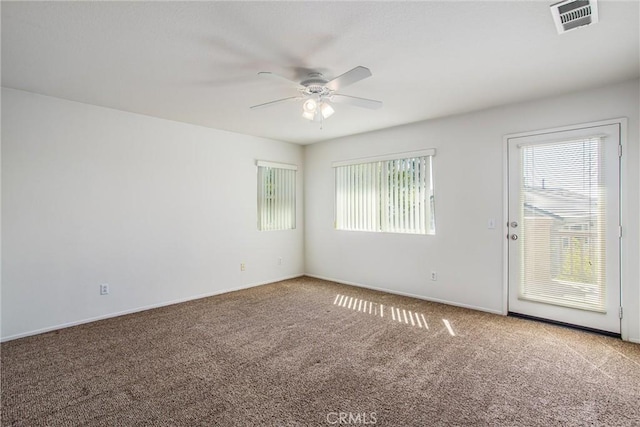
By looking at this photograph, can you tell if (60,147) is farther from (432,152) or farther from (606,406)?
(606,406)

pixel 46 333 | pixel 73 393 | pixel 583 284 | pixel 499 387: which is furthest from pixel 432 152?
pixel 46 333

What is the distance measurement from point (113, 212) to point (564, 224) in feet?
16.5

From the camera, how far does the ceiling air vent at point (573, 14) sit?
6.22 feet

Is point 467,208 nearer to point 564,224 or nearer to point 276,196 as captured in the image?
point 564,224

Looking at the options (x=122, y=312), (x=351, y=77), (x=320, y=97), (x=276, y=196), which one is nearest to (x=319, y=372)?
(x=351, y=77)

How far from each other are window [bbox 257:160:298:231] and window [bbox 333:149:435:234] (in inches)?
33.7

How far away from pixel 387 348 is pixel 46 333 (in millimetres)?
3416

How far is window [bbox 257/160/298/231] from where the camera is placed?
540 cm

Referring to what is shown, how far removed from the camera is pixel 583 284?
3312mm

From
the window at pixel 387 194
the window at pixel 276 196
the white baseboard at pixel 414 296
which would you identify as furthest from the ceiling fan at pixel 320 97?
the white baseboard at pixel 414 296

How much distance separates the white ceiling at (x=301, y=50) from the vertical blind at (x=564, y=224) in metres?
0.69

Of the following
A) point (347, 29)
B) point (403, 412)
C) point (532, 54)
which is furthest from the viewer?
point (532, 54)

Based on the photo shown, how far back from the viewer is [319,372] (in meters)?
2.51

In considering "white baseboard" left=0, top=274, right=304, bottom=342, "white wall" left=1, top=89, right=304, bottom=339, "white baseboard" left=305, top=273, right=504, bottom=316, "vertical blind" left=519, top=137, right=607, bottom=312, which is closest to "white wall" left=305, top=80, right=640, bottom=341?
"white baseboard" left=305, top=273, right=504, bottom=316
